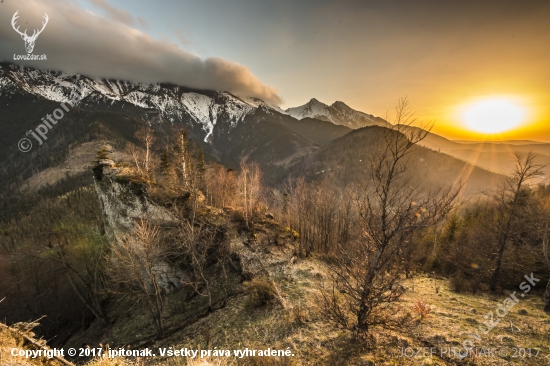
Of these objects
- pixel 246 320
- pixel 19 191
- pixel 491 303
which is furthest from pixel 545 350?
pixel 19 191

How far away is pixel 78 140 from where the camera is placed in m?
189

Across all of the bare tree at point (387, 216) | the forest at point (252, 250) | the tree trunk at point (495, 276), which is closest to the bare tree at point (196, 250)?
the forest at point (252, 250)

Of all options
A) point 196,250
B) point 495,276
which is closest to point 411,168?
point 495,276

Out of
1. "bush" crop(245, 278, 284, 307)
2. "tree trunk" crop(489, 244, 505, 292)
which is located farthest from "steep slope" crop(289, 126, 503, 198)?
"bush" crop(245, 278, 284, 307)

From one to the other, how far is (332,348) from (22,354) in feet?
37.3

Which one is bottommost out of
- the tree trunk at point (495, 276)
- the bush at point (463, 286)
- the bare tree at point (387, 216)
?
the bush at point (463, 286)

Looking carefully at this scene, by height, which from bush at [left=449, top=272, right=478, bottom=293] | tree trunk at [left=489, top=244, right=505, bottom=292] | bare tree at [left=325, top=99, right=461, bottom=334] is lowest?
bush at [left=449, top=272, right=478, bottom=293]

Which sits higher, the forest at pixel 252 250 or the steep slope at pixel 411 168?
the steep slope at pixel 411 168

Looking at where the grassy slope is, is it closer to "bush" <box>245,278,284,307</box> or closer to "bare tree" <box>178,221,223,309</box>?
"bush" <box>245,278,284,307</box>

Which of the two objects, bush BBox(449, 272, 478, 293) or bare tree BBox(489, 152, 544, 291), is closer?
bare tree BBox(489, 152, 544, 291)

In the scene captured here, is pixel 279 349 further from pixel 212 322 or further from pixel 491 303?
pixel 491 303

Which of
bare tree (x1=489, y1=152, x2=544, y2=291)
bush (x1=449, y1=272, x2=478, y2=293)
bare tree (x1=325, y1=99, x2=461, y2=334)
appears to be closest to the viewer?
bare tree (x1=325, y1=99, x2=461, y2=334)

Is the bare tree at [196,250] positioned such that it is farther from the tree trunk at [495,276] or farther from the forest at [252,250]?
the tree trunk at [495,276]

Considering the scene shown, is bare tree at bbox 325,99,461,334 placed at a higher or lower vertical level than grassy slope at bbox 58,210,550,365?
higher
